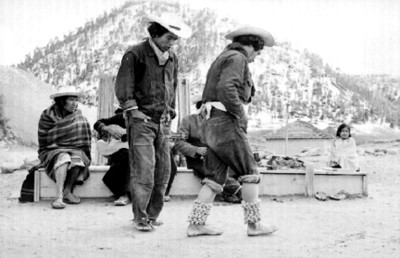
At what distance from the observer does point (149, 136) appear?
4480 millimetres

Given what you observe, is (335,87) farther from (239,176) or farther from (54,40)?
(239,176)

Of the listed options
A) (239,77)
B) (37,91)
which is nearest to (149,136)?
(239,77)

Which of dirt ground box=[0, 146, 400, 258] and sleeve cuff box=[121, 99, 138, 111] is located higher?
sleeve cuff box=[121, 99, 138, 111]

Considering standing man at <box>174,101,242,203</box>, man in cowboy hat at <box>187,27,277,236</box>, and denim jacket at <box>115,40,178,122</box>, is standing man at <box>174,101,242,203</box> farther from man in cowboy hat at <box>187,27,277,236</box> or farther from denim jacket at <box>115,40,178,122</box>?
denim jacket at <box>115,40,178,122</box>

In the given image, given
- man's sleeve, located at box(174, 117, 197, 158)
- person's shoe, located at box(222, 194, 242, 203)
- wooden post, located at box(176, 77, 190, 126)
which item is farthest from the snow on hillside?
person's shoe, located at box(222, 194, 242, 203)

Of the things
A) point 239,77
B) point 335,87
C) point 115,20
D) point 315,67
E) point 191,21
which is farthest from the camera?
point 115,20

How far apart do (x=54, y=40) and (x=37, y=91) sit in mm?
29853

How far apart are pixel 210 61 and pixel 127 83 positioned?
105 ft

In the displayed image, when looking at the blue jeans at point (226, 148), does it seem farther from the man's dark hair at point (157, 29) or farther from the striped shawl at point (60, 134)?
the striped shawl at point (60, 134)

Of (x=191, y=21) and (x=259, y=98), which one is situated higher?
(x=191, y=21)

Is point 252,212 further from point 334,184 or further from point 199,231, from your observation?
point 334,184

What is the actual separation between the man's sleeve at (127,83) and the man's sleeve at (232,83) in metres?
0.67

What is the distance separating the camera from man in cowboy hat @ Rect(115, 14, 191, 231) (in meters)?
4.43

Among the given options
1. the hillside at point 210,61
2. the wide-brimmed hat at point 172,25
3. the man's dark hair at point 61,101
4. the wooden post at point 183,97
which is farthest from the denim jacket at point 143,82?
the hillside at point 210,61
